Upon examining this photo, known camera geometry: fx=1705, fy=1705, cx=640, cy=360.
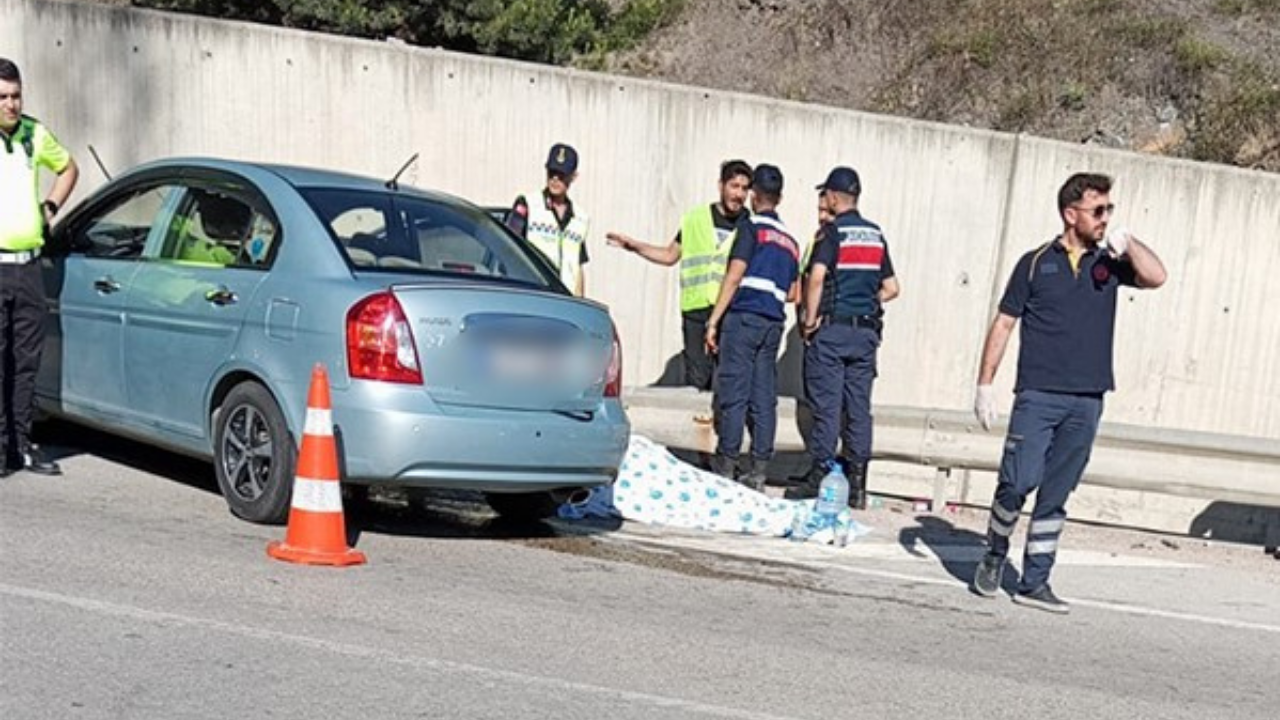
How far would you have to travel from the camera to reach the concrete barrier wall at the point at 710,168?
11.5m

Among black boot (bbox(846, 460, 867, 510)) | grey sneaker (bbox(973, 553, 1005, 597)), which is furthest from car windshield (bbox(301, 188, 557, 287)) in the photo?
black boot (bbox(846, 460, 867, 510))

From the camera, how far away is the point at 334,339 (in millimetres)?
7438

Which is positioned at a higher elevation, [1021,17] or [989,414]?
[1021,17]

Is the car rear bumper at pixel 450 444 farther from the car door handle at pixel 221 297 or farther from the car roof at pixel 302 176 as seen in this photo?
the car roof at pixel 302 176

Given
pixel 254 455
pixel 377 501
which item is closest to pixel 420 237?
pixel 254 455

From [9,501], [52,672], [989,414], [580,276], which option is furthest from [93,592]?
[580,276]

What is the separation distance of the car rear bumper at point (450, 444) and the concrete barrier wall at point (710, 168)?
4535mm

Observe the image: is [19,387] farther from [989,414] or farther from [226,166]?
[989,414]

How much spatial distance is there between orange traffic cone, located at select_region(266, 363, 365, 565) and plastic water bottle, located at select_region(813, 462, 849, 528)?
9.74 feet

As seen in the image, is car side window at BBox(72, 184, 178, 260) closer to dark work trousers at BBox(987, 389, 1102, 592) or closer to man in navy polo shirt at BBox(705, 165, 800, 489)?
man in navy polo shirt at BBox(705, 165, 800, 489)

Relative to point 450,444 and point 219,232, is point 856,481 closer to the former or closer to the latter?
point 450,444

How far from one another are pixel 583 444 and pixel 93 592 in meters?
2.38

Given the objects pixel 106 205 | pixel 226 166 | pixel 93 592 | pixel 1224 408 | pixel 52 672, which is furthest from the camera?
pixel 1224 408

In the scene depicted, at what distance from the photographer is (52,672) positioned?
5.48 metres
